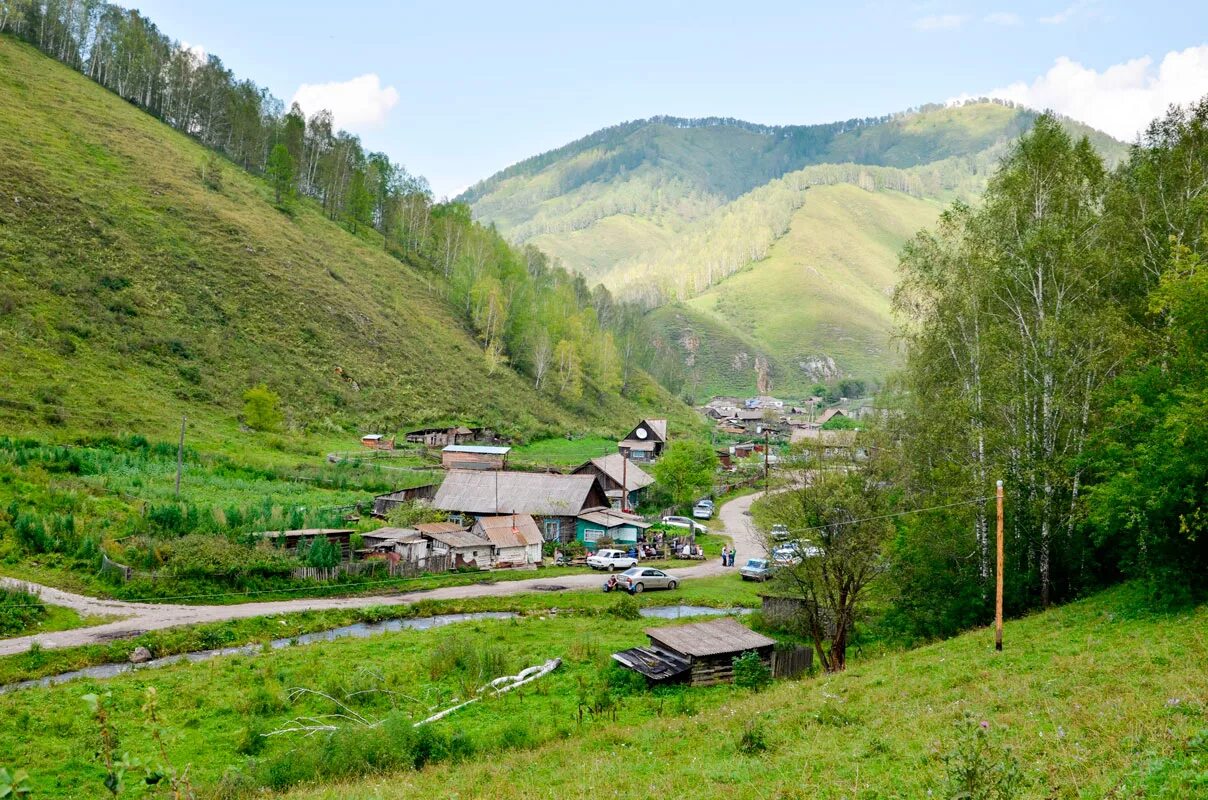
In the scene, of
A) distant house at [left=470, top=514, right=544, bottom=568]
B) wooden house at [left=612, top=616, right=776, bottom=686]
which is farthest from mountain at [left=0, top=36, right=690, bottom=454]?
wooden house at [left=612, top=616, right=776, bottom=686]

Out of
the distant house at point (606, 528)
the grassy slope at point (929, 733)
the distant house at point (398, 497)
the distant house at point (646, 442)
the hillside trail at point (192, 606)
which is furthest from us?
the distant house at point (646, 442)

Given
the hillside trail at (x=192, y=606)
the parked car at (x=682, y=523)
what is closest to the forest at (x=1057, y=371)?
the hillside trail at (x=192, y=606)

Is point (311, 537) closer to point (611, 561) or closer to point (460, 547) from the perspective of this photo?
point (460, 547)

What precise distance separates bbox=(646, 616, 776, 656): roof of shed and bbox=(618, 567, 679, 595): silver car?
13.4 meters

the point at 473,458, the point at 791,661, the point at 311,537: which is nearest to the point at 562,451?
the point at 473,458

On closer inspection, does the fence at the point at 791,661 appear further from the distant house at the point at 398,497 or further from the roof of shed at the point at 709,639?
the distant house at the point at 398,497

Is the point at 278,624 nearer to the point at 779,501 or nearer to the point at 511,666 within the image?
the point at 511,666

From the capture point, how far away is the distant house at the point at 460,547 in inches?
1751

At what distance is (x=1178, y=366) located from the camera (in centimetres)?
2139

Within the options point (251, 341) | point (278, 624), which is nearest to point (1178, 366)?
point (278, 624)

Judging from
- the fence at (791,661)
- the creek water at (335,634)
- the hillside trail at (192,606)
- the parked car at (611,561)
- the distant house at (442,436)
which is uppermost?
the distant house at (442,436)

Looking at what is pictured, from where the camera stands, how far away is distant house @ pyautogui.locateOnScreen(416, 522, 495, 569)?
44.5m

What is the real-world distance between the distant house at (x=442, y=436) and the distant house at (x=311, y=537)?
3390cm

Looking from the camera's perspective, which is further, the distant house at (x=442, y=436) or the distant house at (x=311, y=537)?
the distant house at (x=442, y=436)
